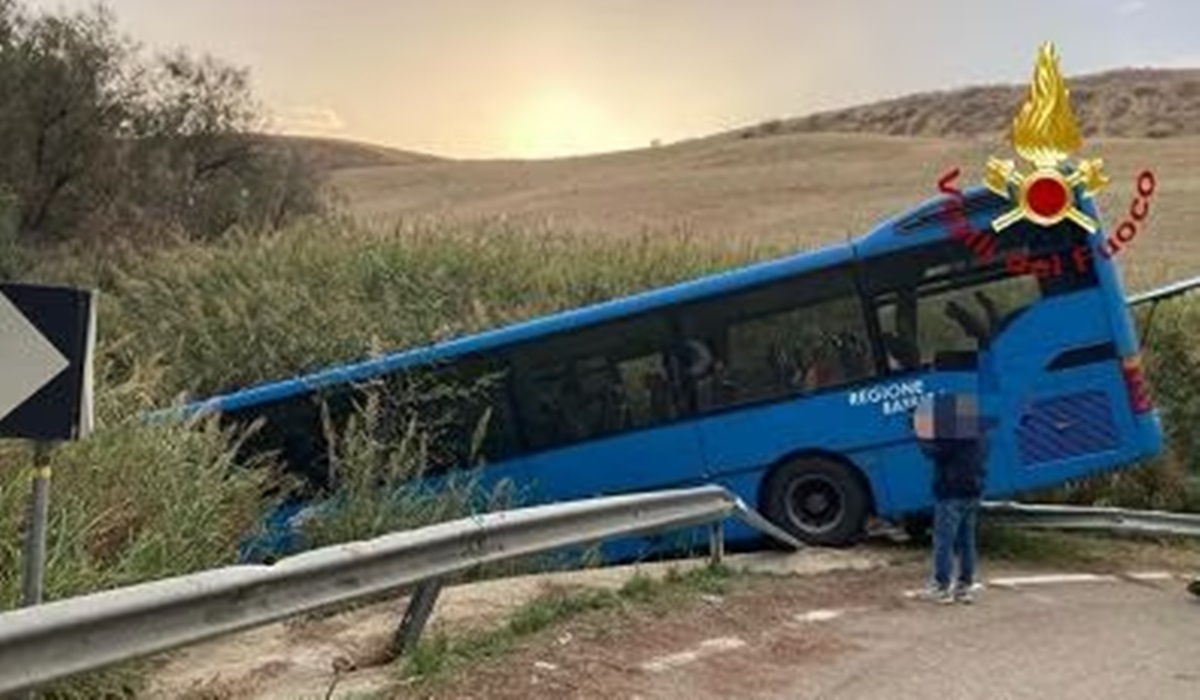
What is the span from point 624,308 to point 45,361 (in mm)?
9634

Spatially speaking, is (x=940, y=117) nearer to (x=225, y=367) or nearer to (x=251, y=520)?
(x=225, y=367)

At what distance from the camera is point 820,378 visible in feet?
51.0

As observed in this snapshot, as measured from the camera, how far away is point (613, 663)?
8617mm

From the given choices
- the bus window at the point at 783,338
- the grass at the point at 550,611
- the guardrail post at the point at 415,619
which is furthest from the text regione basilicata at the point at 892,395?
the guardrail post at the point at 415,619

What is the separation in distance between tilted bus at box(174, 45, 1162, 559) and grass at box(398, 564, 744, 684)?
3.86 metres

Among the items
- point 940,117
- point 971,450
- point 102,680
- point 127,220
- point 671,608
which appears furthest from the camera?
point 940,117

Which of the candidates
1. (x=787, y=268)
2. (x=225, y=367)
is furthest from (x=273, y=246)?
(x=787, y=268)

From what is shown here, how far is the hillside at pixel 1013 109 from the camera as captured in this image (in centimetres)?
10988

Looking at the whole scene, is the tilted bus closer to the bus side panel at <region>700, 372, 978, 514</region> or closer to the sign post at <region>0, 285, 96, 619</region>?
the bus side panel at <region>700, 372, 978, 514</region>

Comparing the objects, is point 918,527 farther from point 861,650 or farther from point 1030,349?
point 861,650

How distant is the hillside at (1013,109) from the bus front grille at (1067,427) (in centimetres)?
9180

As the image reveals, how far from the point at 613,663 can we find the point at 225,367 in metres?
14.2

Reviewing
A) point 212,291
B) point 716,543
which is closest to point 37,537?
point 716,543

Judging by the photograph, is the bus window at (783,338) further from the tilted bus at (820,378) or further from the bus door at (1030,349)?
the bus door at (1030,349)
